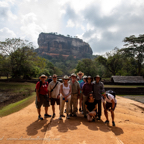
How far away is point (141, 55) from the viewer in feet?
95.3

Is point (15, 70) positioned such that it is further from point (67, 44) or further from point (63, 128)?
point (67, 44)

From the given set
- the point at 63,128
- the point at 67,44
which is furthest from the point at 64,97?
the point at 67,44

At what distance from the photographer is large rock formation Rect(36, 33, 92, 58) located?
116750mm

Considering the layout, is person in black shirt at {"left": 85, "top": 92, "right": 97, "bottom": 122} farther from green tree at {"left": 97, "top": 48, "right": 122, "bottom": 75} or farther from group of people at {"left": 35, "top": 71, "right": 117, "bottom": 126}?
green tree at {"left": 97, "top": 48, "right": 122, "bottom": 75}

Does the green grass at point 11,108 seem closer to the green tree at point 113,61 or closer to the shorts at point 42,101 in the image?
the shorts at point 42,101

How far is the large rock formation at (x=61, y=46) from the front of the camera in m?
117

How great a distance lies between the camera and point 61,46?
12025 centimetres

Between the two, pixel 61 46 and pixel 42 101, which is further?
pixel 61 46

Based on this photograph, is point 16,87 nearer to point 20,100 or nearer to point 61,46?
point 20,100

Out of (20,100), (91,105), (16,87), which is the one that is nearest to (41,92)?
(91,105)

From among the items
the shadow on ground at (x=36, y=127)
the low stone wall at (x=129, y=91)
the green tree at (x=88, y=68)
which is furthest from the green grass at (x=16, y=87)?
the green tree at (x=88, y=68)

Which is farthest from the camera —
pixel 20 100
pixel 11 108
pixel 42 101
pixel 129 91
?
pixel 129 91

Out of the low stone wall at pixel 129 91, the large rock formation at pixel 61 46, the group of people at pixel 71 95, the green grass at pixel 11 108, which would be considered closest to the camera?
the group of people at pixel 71 95

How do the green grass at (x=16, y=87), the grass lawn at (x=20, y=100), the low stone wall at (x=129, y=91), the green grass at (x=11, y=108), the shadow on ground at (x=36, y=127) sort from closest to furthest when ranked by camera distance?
1. the shadow on ground at (x=36, y=127)
2. the green grass at (x=11, y=108)
3. the grass lawn at (x=20, y=100)
4. the green grass at (x=16, y=87)
5. the low stone wall at (x=129, y=91)
